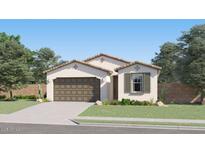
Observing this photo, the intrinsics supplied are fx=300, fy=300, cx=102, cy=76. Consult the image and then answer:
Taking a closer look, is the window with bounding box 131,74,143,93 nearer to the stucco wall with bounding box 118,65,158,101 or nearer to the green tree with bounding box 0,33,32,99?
the stucco wall with bounding box 118,65,158,101

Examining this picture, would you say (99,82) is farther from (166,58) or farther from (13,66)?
(166,58)

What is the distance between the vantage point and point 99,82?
25.3 meters

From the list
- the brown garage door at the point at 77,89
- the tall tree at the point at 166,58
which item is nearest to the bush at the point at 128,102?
the brown garage door at the point at 77,89

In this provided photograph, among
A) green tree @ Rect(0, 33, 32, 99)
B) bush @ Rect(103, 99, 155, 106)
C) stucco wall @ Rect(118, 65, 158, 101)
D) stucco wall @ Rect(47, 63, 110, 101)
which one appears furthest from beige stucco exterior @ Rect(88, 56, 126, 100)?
bush @ Rect(103, 99, 155, 106)

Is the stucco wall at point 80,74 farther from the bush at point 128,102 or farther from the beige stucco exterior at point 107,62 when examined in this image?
the beige stucco exterior at point 107,62

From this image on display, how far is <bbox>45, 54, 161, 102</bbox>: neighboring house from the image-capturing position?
23656 mm

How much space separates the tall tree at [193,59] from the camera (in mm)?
23781

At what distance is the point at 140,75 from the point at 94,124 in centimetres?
1119

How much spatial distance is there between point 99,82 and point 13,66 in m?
8.18

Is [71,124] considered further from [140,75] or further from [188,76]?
[188,76]

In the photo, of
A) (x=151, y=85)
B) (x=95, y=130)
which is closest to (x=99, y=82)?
(x=151, y=85)
